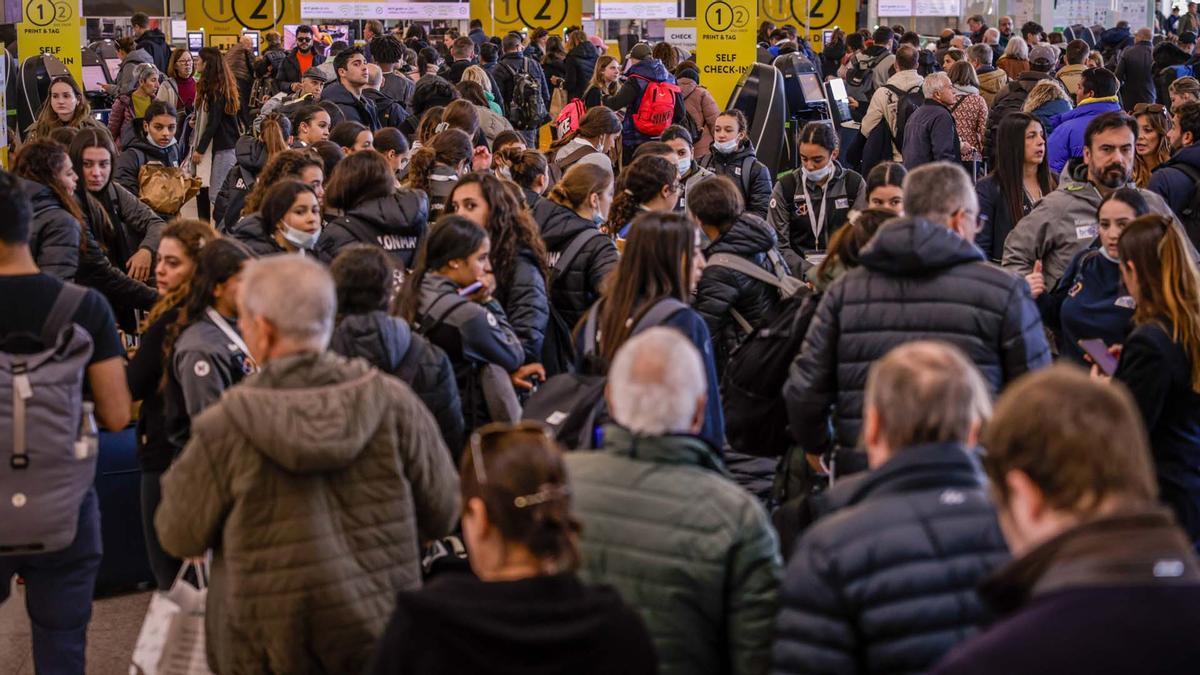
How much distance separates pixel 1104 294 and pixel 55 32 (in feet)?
33.2

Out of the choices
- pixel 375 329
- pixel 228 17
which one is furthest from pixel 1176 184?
pixel 228 17

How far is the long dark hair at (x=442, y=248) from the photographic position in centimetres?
515

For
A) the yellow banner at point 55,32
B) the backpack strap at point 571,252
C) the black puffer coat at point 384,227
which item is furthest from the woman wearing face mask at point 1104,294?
the yellow banner at point 55,32

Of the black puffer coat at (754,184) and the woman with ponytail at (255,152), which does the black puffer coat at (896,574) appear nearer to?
the black puffer coat at (754,184)

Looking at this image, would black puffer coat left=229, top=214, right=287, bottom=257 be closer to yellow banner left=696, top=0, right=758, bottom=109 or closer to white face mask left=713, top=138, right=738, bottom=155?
white face mask left=713, top=138, right=738, bottom=155

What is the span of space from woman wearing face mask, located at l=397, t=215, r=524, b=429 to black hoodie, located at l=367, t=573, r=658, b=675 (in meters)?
2.42

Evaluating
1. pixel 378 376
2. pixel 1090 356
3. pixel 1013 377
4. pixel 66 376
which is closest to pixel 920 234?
pixel 1013 377

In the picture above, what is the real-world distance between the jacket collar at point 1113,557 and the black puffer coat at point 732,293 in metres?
3.51

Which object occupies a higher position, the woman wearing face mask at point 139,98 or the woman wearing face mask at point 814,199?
the woman wearing face mask at point 139,98

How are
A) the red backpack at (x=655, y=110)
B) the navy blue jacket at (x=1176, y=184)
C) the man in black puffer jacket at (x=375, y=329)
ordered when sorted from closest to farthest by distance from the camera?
1. the man in black puffer jacket at (x=375, y=329)
2. the navy blue jacket at (x=1176, y=184)
3. the red backpack at (x=655, y=110)

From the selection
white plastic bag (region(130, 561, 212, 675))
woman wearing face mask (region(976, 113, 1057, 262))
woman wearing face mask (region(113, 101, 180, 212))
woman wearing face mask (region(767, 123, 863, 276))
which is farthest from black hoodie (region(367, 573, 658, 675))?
woman wearing face mask (region(113, 101, 180, 212))

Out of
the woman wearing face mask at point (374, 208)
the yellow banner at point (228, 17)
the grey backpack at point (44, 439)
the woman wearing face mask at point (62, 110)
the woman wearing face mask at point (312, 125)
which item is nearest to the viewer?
the grey backpack at point (44, 439)

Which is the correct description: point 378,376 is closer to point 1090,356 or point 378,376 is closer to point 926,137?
point 1090,356

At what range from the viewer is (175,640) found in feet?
12.3
